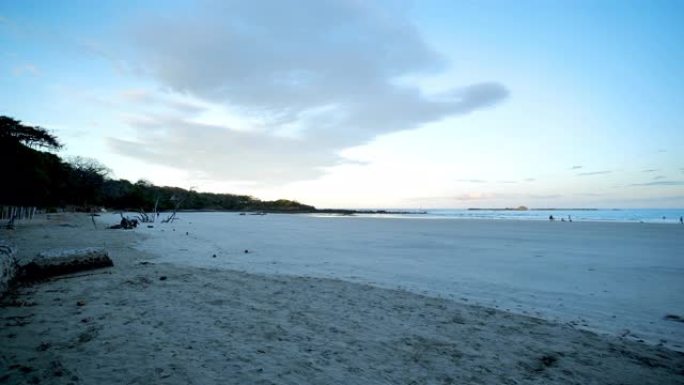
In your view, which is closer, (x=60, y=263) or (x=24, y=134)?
(x=60, y=263)

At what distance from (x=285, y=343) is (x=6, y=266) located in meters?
6.52

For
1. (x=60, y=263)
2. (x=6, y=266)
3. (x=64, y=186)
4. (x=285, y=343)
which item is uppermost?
(x=64, y=186)

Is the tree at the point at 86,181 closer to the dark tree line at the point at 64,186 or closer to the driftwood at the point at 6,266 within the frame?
the dark tree line at the point at 64,186

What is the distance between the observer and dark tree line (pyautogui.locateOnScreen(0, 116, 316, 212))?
17.9 meters

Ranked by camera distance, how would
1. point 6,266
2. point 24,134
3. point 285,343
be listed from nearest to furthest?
1. point 285,343
2. point 6,266
3. point 24,134

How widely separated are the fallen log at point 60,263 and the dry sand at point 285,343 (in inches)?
41.2

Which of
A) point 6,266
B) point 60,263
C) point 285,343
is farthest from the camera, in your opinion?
point 60,263

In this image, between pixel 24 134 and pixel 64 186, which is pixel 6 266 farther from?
pixel 64 186

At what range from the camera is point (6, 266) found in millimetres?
6586

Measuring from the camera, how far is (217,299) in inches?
258

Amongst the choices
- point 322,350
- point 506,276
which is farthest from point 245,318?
point 506,276

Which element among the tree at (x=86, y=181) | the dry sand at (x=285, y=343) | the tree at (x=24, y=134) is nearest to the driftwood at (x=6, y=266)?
the dry sand at (x=285, y=343)

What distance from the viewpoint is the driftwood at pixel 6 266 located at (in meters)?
6.24

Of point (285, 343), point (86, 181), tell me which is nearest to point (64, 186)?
point (86, 181)
